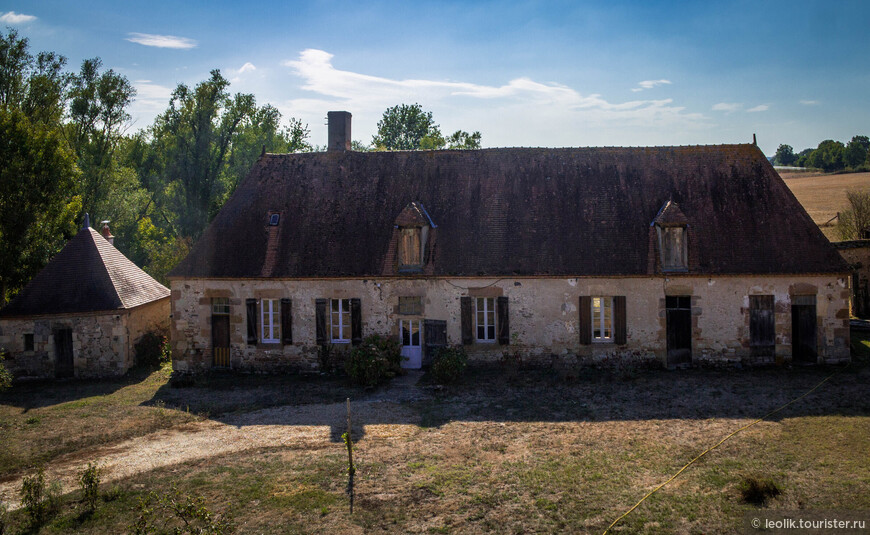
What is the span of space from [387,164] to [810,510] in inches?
629

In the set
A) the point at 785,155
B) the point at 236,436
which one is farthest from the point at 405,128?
the point at 785,155

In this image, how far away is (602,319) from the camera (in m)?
18.6

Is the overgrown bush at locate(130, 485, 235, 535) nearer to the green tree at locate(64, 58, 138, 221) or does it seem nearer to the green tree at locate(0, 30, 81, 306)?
the green tree at locate(0, 30, 81, 306)

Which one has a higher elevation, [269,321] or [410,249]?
[410,249]

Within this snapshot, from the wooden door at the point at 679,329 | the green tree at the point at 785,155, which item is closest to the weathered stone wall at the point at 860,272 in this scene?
the wooden door at the point at 679,329

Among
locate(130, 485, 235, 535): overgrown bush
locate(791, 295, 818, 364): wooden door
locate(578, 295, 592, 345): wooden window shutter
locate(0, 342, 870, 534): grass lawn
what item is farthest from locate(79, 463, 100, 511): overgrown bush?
locate(791, 295, 818, 364): wooden door

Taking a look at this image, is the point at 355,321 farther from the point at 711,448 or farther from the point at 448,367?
the point at 711,448

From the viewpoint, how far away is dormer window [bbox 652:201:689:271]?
18.3 meters

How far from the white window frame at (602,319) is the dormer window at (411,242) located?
535 centimetres

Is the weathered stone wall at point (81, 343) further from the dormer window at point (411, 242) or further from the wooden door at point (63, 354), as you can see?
the dormer window at point (411, 242)

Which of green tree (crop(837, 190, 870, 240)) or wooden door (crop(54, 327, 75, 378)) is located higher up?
green tree (crop(837, 190, 870, 240))

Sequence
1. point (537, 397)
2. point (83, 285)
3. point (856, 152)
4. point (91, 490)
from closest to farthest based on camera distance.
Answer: point (91, 490) < point (537, 397) < point (83, 285) < point (856, 152)

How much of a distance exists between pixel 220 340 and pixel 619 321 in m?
12.2

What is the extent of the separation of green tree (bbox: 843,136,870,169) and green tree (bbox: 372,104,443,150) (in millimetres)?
43926
